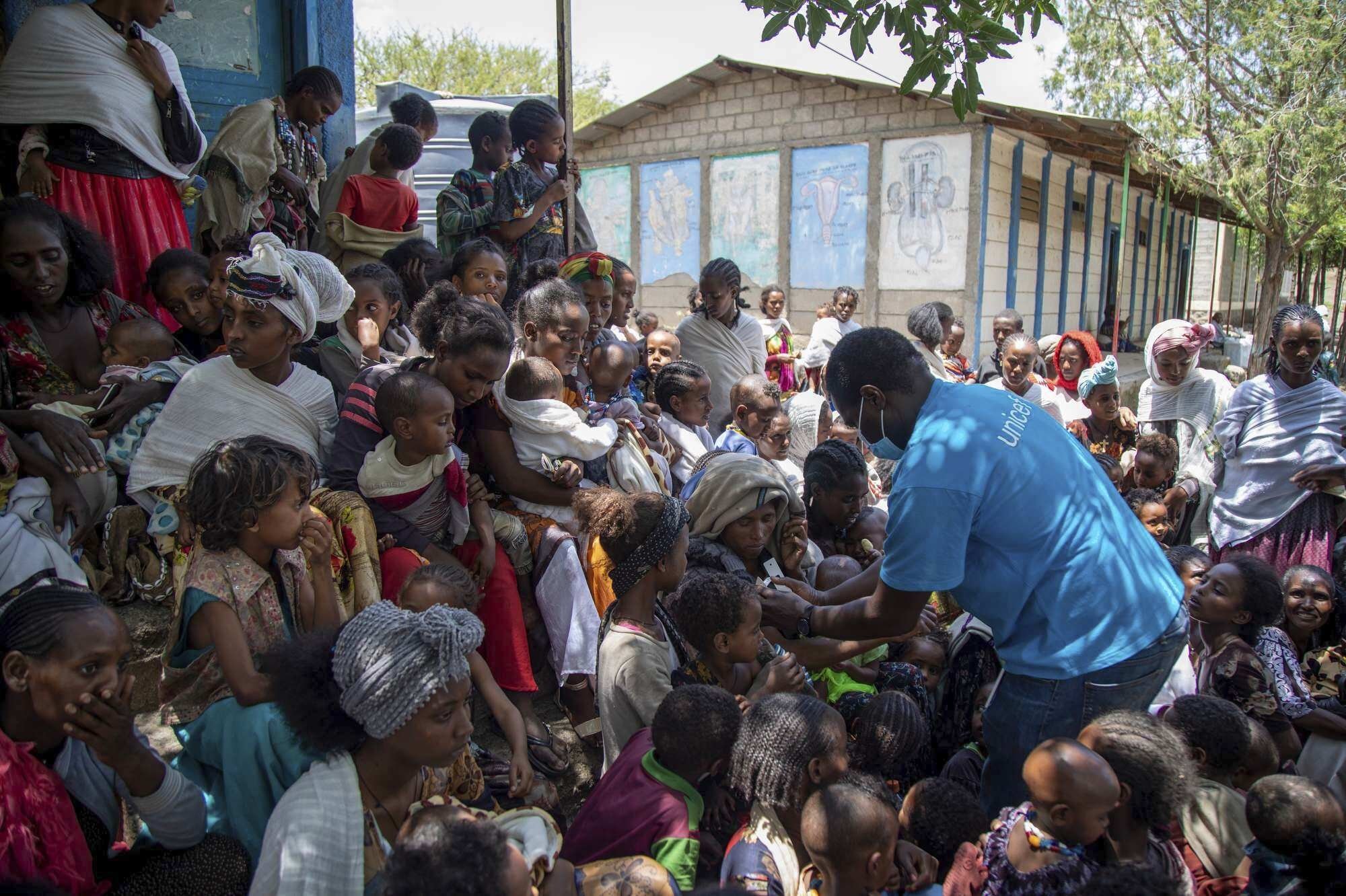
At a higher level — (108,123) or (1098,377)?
(108,123)

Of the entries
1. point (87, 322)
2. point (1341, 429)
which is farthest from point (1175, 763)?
point (87, 322)

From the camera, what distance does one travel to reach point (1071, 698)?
8.20 feet

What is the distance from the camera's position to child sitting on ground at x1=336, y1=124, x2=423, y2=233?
5.30 m

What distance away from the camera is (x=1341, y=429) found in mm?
4750

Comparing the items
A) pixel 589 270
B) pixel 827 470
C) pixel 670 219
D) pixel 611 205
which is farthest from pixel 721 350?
pixel 611 205

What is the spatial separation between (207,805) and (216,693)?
0.32 m

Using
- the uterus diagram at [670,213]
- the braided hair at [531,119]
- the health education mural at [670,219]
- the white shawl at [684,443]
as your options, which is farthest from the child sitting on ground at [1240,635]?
the uterus diagram at [670,213]

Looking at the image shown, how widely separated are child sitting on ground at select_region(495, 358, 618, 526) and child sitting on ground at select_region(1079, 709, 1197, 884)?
1.96 metres

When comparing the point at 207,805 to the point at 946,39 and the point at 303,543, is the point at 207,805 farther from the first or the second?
the point at 946,39

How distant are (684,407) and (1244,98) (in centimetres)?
1346

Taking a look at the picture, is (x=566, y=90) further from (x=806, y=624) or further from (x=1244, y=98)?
(x=1244, y=98)

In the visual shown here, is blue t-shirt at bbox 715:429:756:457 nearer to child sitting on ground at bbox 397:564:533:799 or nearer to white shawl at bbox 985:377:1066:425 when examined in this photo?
child sitting on ground at bbox 397:564:533:799

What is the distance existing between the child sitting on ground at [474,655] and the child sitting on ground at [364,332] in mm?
1159

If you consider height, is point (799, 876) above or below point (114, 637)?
below
